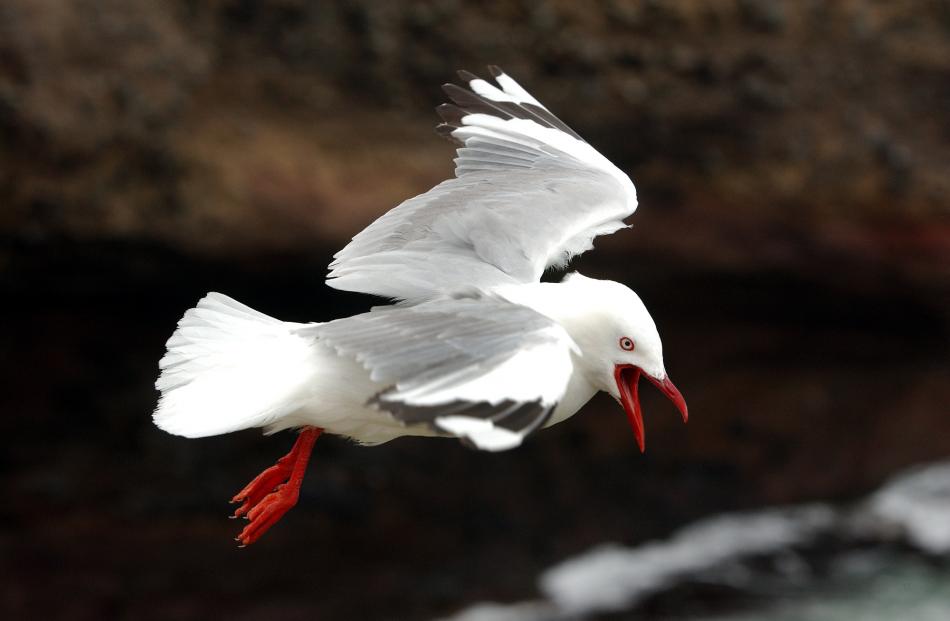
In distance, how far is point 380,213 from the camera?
5.28 metres

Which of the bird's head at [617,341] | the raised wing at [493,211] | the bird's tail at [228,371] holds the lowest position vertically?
the bird's tail at [228,371]

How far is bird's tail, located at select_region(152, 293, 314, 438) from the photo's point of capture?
2459 mm

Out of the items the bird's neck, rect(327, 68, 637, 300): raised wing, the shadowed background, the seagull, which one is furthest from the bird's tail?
the shadowed background

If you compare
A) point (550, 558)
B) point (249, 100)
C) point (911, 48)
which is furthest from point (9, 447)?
point (911, 48)

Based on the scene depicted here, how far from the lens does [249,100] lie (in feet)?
17.1

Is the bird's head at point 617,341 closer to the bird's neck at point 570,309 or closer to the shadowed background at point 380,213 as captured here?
the bird's neck at point 570,309

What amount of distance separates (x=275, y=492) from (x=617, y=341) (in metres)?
0.78

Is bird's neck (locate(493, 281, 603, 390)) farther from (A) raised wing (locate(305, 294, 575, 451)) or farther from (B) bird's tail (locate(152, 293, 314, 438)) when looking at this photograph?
(B) bird's tail (locate(152, 293, 314, 438))

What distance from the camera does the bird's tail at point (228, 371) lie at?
8.07ft

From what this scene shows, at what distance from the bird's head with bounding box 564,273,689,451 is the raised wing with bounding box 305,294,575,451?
0.25 meters

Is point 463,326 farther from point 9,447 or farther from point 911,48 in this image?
point 911,48

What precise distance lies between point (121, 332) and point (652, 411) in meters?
2.54

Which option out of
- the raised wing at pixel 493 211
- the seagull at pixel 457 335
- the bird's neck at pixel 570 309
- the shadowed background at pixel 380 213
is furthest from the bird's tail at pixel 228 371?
the shadowed background at pixel 380 213

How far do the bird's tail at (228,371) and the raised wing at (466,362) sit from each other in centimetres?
19
